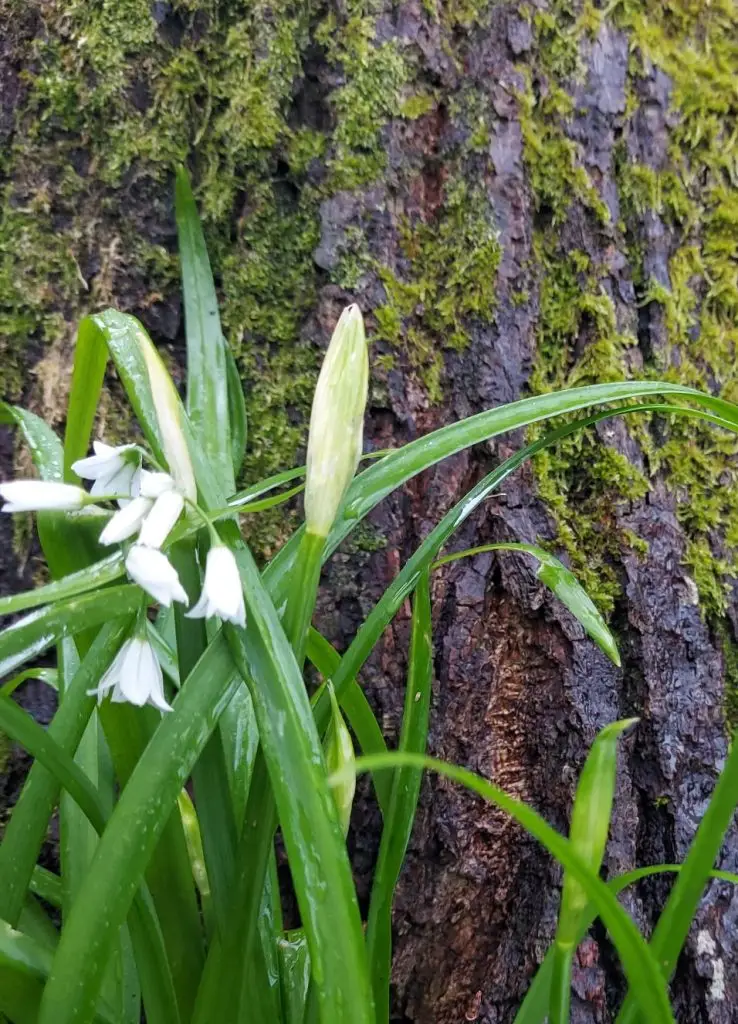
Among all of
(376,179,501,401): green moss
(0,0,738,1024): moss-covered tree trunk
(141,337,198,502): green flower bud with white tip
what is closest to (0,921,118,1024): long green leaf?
(141,337,198,502): green flower bud with white tip

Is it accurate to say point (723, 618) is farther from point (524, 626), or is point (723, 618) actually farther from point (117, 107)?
point (117, 107)

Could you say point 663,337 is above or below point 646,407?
above

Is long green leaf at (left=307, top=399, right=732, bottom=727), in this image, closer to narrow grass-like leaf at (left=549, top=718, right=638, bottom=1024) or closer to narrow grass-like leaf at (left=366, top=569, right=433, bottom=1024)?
narrow grass-like leaf at (left=366, top=569, right=433, bottom=1024)

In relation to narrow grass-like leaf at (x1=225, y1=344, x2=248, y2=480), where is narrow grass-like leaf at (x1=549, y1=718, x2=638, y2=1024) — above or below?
below

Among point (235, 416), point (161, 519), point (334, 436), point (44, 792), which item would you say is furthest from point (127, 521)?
point (235, 416)

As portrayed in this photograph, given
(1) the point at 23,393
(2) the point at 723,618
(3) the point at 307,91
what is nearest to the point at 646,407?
(2) the point at 723,618

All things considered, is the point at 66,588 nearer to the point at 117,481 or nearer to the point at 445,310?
the point at 117,481

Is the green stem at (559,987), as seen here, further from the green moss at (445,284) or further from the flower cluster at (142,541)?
the green moss at (445,284)
